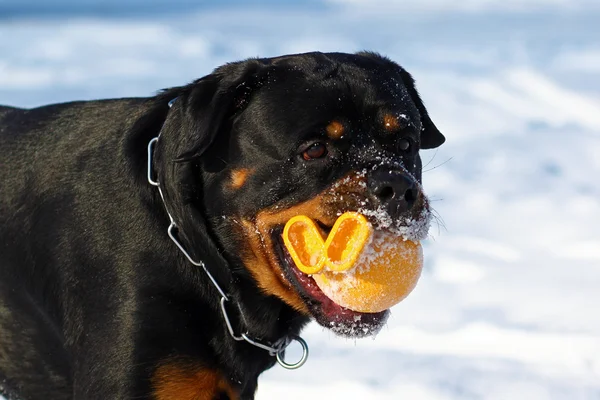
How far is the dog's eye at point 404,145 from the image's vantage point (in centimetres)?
319

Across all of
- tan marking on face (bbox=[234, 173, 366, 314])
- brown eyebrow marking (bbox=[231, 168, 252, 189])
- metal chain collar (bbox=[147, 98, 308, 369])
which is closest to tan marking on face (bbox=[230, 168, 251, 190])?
brown eyebrow marking (bbox=[231, 168, 252, 189])

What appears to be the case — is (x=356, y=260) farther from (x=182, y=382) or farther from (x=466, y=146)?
(x=466, y=146)

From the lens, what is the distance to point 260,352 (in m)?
3.36

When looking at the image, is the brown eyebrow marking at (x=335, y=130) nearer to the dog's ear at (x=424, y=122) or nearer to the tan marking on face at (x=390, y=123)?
the tan marking on face at (x=390, y=123)

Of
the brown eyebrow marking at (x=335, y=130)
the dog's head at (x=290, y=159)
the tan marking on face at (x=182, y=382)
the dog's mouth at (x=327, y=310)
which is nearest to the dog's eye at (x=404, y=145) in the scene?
the dog's head at (x=290, y=159)

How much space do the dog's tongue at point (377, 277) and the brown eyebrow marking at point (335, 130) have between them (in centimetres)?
33

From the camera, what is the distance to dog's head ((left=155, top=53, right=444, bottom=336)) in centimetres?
297

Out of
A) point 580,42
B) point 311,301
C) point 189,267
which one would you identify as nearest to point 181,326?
point 189,267

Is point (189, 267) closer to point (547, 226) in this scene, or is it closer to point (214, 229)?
point (214, 229)

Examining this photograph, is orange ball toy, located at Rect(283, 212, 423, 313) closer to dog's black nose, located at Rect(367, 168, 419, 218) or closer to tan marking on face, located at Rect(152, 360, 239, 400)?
dog's black nose, located at Rect(367, 168, 419, 218)

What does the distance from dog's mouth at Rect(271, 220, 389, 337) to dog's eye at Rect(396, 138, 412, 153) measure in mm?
461

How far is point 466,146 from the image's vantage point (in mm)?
7836

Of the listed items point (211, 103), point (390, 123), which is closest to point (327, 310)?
point (390, 123)

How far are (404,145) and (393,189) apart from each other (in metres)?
0.34
